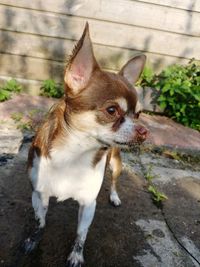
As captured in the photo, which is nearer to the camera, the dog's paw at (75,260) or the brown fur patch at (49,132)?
the brown fur patch at (49,132)

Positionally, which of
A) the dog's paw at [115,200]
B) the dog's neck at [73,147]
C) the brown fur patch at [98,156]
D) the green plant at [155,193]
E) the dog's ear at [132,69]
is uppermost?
the dog's ear at [132,69]

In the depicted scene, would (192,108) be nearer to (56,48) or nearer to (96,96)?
(56,48)

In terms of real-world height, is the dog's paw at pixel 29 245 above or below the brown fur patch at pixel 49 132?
below

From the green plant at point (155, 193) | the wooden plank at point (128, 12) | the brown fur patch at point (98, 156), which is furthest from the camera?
the wooden plank at point (128, 12)

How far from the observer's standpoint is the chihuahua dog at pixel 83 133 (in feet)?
7.59

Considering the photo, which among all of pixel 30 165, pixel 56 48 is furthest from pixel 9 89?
pixel 30 165

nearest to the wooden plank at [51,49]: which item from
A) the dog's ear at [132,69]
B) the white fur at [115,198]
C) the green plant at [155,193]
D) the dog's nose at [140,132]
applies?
the green plant at [155,193]

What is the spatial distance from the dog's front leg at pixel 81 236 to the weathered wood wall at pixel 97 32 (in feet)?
10.7

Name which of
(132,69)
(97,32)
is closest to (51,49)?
(97,32)

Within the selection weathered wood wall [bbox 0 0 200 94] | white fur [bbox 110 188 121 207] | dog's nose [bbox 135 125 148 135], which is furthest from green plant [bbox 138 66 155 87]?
dog's nose [bbox 135 125 148 135]

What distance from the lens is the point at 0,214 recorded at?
3.11 m

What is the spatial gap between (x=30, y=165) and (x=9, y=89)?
2.98 meters

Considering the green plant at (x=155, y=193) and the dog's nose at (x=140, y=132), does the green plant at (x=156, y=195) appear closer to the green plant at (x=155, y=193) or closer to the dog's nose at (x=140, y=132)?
the green plant at (x=155, y=193)

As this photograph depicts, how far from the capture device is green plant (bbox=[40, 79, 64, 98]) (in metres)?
5.53
